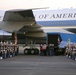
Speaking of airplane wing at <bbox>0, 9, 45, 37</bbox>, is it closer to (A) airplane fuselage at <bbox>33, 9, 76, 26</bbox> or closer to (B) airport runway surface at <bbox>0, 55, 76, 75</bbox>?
(A) airplane fuselage at <bbox>33, 9, 76, 26</bbox>

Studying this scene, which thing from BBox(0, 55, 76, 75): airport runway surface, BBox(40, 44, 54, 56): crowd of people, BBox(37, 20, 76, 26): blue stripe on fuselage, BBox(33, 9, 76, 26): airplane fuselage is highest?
BBox(33, 9, 76, 26): airplane fuselage

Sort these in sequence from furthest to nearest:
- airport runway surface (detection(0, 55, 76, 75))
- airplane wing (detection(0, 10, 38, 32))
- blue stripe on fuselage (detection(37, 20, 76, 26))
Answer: airplane wing (detection(0, 10, 38, 32))
blue stripe on fuselage (detection(37, 20, 76, 26))
airport runway surface (detection(0, 55, 76, 75))

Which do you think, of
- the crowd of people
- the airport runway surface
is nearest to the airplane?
the crowd of people

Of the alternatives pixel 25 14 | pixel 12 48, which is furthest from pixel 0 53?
pixel 25 14

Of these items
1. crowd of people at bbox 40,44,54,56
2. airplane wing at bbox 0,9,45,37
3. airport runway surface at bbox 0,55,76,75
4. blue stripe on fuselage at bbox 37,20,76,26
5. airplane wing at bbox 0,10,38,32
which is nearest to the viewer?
airport runway surface at bbox 0,55,76,75

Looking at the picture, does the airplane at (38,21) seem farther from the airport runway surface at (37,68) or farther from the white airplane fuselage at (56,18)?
the airport runway surface at (37,68)

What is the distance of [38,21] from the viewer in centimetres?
2664

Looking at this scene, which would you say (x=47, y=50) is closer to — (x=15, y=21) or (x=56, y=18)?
(x=56, y=18)

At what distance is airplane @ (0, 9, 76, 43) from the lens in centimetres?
2588

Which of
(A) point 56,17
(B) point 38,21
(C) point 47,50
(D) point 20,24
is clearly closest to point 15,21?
(D) point 20,24

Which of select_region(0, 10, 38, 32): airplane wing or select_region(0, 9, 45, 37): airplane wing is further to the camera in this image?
select_region(0, 9, 45, 37): airplane wing

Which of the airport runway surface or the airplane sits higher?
the airplane

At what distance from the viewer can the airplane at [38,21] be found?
25875mm

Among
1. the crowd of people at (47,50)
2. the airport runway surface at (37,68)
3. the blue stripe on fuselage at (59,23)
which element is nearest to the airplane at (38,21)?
the blue stripe on fuselage at (59,23)
